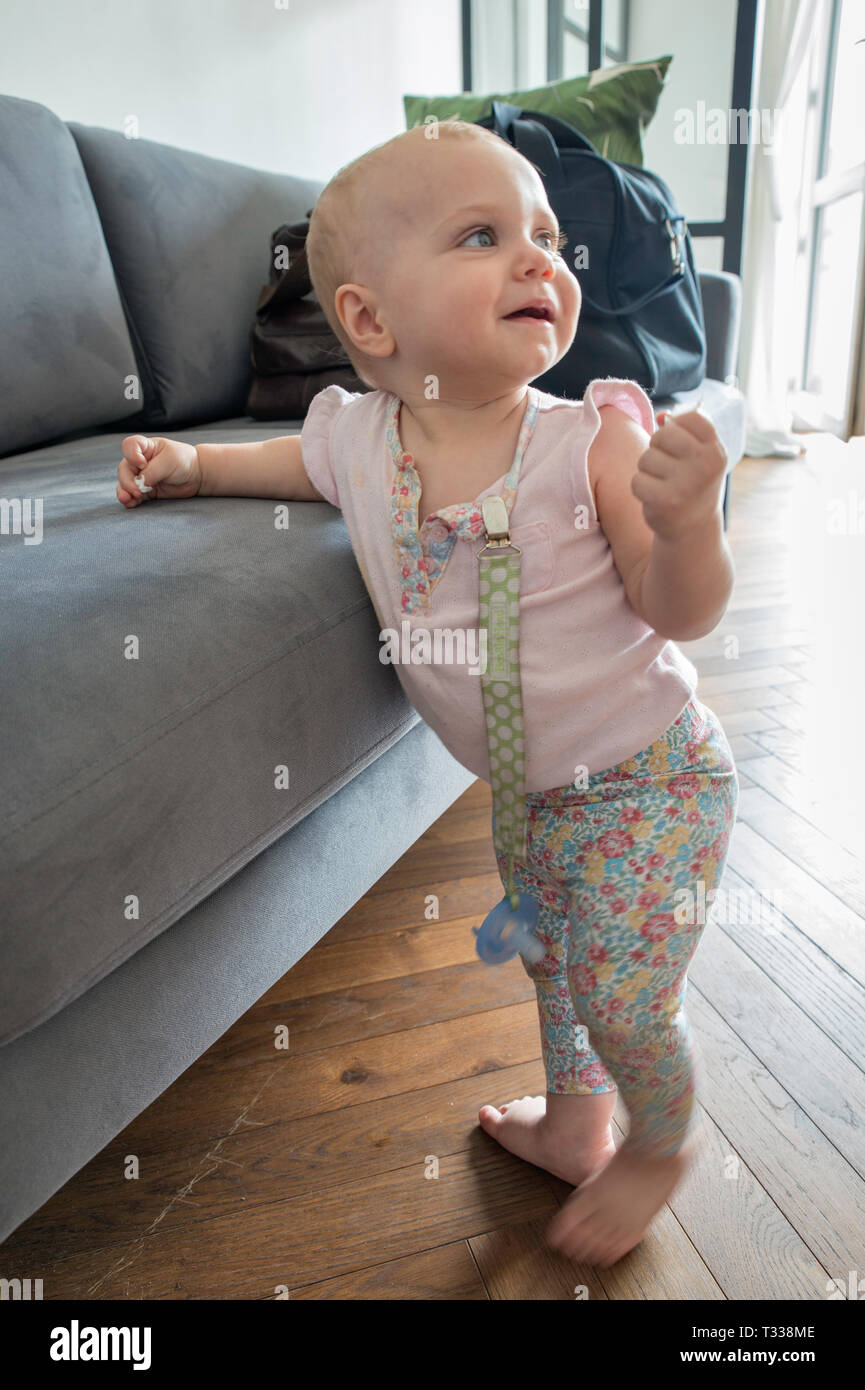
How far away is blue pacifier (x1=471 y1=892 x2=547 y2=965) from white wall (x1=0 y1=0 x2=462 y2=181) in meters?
1.59

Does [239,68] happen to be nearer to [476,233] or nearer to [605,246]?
[605,246]

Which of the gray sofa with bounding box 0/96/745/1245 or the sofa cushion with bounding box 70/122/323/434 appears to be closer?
the gray sofa with bounding box 0/96/745/1245

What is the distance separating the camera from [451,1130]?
88cm

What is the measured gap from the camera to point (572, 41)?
2791 mm

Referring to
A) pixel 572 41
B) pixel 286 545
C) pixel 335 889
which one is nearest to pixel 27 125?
pixel 286 545

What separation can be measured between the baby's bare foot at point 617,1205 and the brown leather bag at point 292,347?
3.63 ft

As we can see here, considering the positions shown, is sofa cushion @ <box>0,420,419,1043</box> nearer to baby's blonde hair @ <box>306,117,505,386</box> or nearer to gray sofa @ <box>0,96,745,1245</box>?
gray sofa @ <box>0,96,745,1245</box>

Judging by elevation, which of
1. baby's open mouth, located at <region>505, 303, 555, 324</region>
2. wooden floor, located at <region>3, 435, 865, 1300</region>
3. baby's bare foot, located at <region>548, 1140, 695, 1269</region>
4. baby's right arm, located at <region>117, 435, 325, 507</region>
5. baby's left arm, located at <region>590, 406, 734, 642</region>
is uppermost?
baby's open mouth, located at <region>505, 303, 555, 324</region>

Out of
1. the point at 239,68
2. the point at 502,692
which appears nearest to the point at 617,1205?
the point at 502,692

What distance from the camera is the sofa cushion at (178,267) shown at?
4.96 ft

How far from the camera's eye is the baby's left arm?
56cm

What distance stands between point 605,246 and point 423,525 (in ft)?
3.07

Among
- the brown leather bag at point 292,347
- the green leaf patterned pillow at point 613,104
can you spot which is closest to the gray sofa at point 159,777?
the brown leather bag at point 292,347

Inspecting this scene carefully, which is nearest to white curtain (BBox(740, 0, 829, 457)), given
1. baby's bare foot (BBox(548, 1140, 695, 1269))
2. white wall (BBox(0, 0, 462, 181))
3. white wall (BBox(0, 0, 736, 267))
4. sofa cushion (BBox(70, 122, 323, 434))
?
white wall (BBox(0, 0, 736, 267))
